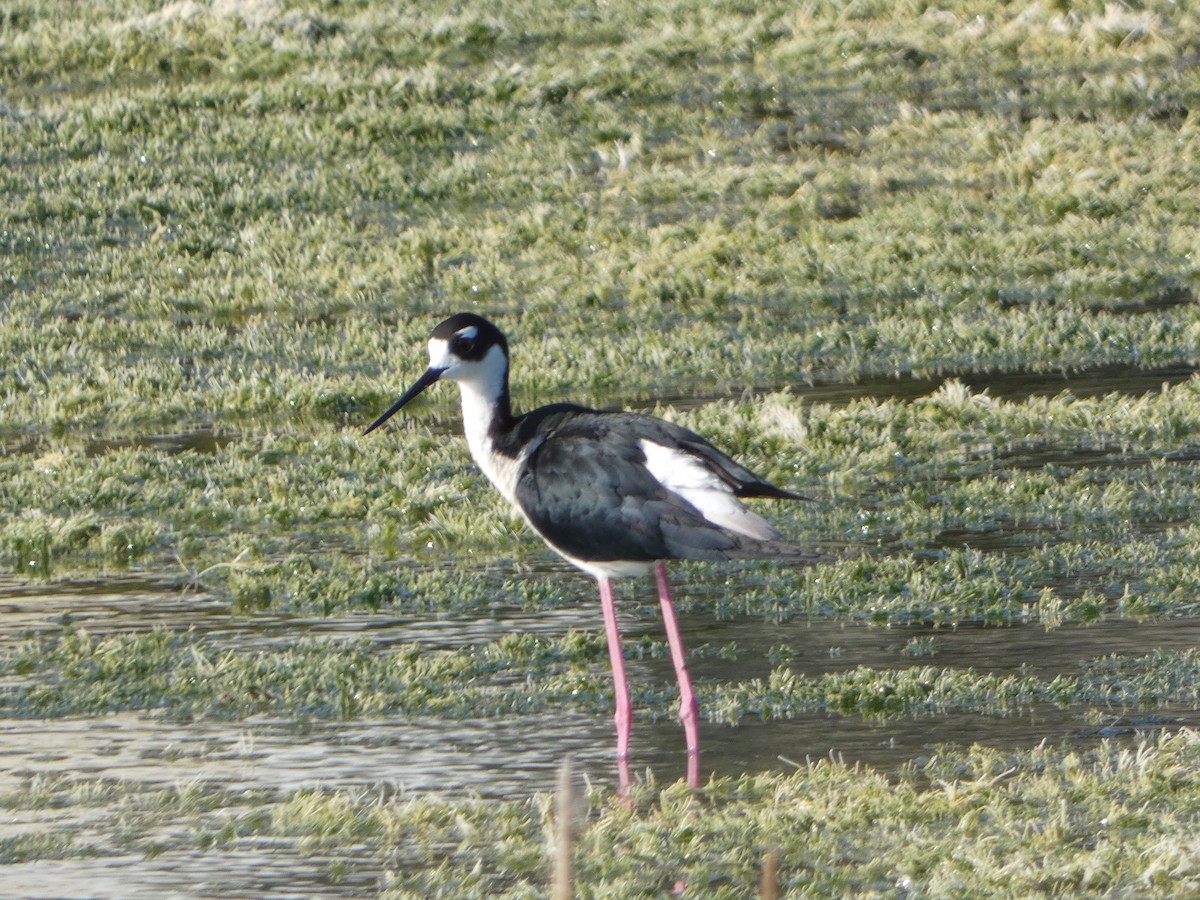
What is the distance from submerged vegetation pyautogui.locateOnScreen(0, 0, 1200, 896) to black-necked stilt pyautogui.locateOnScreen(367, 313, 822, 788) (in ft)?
1.39

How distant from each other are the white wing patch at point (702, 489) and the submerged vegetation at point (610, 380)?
75cm

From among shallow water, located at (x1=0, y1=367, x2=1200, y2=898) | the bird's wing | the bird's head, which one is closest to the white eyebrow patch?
the bird's head

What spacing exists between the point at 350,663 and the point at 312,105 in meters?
13.8

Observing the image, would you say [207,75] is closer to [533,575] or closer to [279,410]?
[279,410]

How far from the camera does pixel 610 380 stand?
1393cm

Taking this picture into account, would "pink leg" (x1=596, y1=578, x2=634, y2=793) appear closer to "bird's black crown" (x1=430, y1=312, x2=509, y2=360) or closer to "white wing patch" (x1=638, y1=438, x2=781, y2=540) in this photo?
"white wing patch" (x1=638, y1=438, x2=781, y2=540)

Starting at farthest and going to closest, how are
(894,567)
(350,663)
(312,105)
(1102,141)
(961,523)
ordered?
(312,105), (1102,141), (961,523), (894,567), (350,663)

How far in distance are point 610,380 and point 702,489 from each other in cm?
627

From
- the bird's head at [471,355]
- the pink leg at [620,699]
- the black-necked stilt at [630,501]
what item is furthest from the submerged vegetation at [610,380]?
the bird's head at [471,355]

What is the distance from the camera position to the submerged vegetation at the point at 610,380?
6.61 metres

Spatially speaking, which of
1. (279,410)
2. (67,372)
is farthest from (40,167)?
(279,410)

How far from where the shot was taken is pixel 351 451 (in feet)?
39.2

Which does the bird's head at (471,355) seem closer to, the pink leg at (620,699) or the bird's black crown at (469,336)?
the bird's black crown at (469,336)

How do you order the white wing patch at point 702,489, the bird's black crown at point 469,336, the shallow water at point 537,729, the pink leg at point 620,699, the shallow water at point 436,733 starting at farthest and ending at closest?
the bird's black crown at point 469,336, the white wing patch at point 702,489, the pink leg at point 620,699, the shallow water at point 537,729, the shallow water at point 436,733
